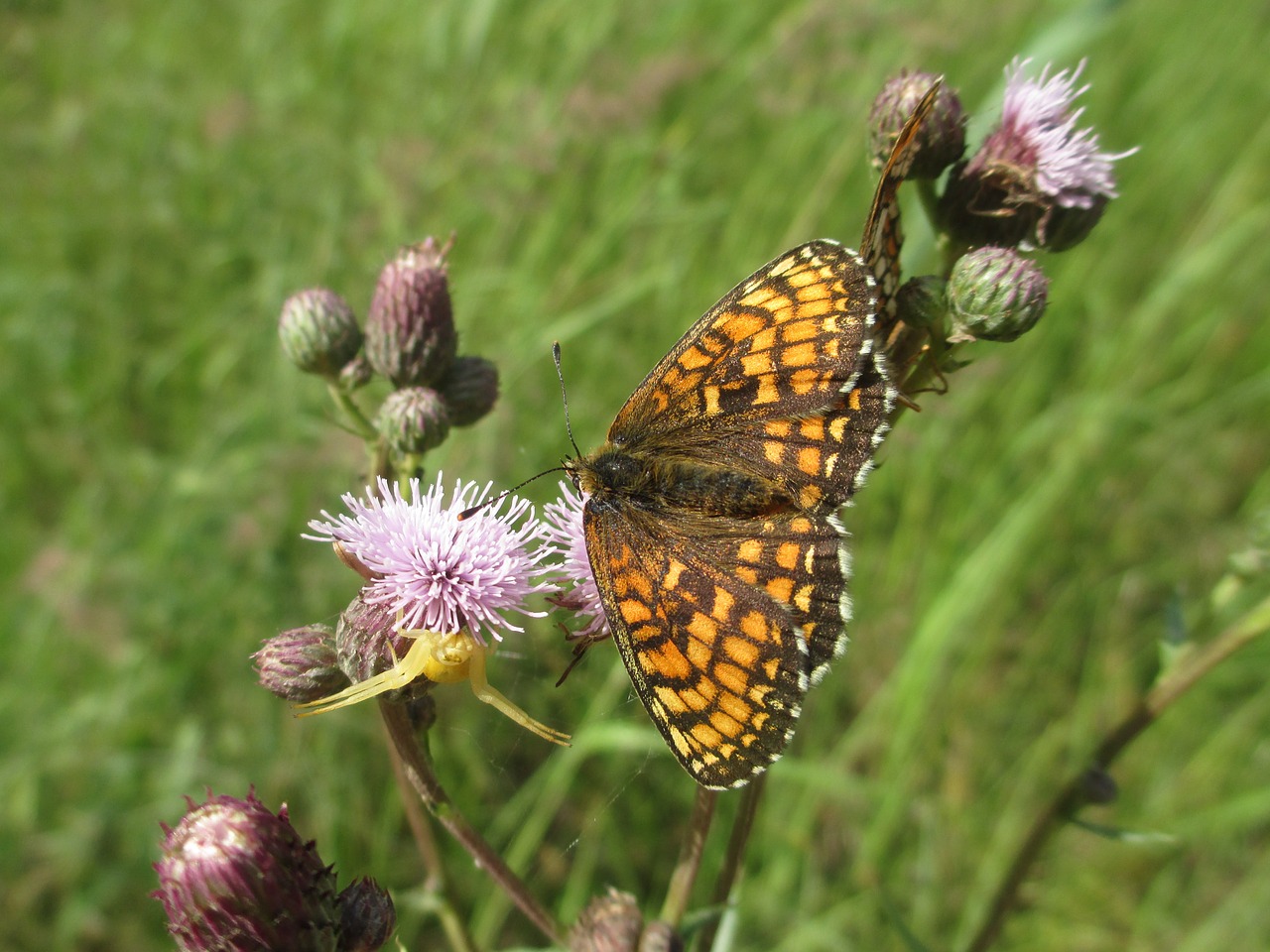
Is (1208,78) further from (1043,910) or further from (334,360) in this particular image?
(334,360)

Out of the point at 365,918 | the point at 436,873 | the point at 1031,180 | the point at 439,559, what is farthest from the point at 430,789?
the point at 1031,180

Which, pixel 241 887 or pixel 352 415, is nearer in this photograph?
pixel 241 887

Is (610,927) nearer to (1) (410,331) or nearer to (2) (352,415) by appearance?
(2) (352,415)

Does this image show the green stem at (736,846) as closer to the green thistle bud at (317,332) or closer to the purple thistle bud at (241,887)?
the purple thistle bud at (241,887)

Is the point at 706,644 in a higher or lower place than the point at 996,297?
lower

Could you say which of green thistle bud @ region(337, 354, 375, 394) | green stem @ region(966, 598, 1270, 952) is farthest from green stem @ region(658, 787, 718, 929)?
green thistle bud @ region(337, 354, 375, 394)

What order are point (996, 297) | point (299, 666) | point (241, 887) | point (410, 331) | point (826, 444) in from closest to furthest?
point (241, 887)
point (299, 666)
point (996, 297)
point (826, 444)
point (410, 331)

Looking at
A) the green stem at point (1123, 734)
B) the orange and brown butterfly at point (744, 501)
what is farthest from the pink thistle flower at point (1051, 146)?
the green stem at point (1123, 734)
